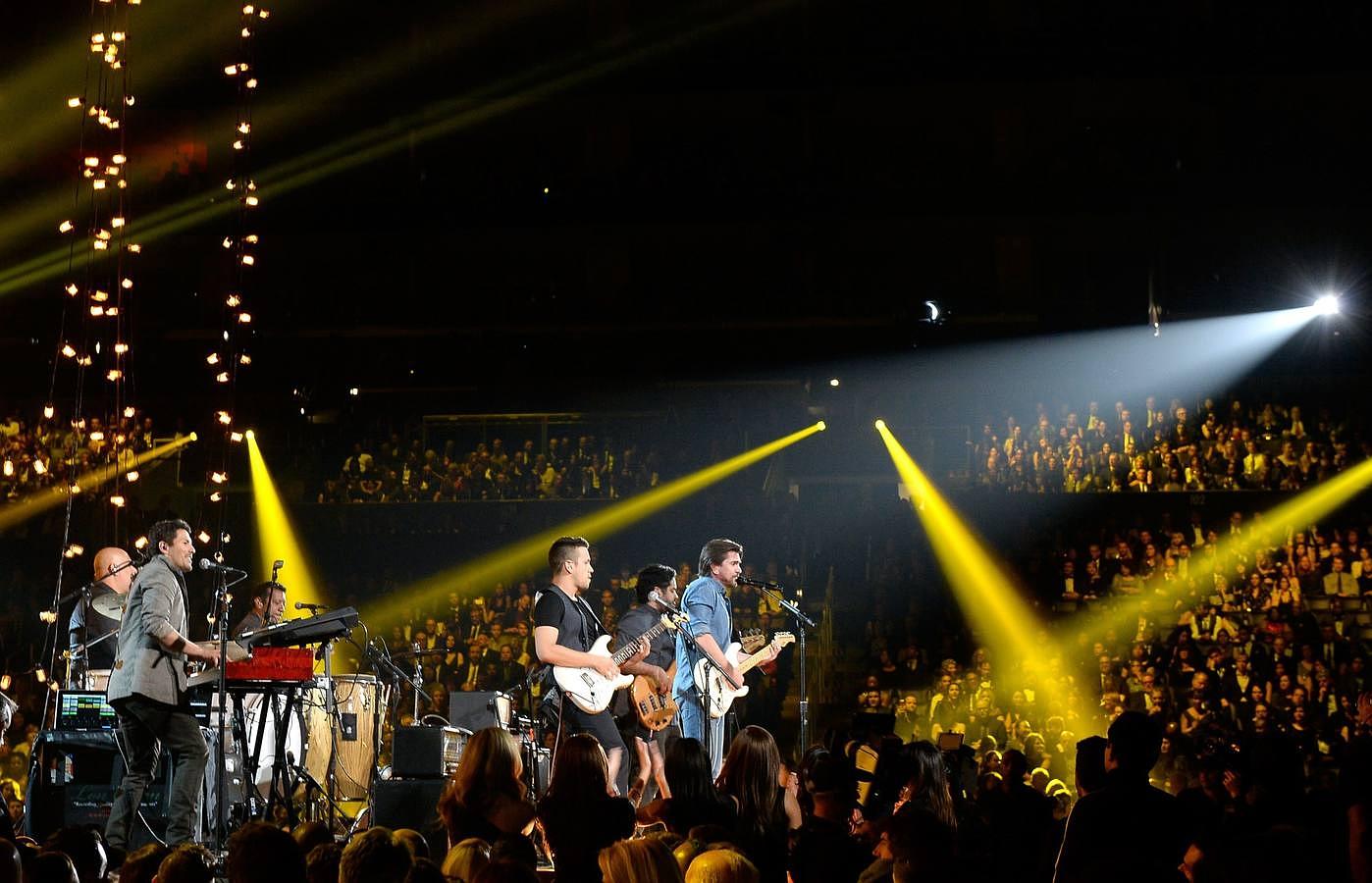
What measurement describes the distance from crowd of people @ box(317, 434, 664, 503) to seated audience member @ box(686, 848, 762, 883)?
1393 cm

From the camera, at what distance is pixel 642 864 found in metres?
2.99

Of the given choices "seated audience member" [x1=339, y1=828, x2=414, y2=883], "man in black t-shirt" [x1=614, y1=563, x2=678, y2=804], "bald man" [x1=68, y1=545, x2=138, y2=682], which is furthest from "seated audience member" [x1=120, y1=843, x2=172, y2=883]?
"bald man" [x1=68, y1=545, x2=138, y2=682]

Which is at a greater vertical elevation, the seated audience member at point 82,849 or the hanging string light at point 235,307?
the hanging string light at point 235,307

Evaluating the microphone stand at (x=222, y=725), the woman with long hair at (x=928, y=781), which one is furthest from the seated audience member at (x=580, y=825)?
the microphone stand at (x=222, y=725)

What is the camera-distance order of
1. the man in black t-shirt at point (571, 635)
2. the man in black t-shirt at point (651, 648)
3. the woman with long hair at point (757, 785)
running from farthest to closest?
1. the man in black t-shirt at point (651, 648)
2. the man in black t-shirt at point (571, 635)
3. the woman with long hair at point (757, 785)

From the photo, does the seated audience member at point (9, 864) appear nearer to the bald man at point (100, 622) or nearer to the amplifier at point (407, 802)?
the amplifier at point (407, 802)

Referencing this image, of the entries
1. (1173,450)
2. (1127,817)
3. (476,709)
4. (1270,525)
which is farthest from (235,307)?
(1127,817)

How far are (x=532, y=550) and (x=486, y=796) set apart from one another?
12598mm

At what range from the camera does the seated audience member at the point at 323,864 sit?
3426mm

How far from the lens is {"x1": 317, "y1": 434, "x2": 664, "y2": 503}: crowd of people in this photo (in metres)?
17.2

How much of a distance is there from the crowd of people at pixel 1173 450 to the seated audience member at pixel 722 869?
13568mm

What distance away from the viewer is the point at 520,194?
19141 millimetres

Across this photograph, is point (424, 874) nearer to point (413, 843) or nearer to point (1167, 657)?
point (413, 843)

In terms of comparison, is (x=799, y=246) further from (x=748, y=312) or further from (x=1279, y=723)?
(x=1279, y=723)
